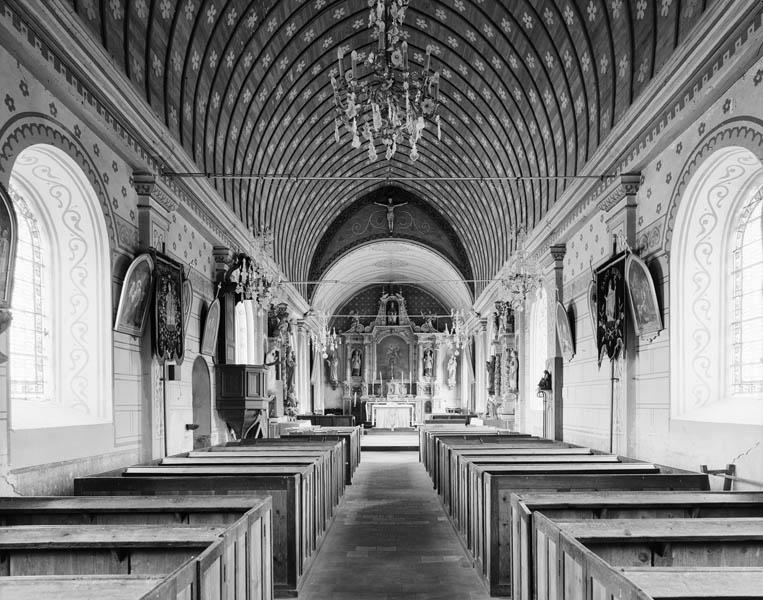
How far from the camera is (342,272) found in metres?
26.2

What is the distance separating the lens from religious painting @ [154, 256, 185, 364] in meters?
8.69

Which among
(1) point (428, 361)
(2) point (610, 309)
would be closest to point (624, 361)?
(2) point (610, 309)

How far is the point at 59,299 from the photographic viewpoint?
24.2 ft

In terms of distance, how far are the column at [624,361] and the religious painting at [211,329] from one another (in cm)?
600

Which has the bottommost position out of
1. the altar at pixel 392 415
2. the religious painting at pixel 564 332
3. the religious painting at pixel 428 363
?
the altar at pixel 392 415

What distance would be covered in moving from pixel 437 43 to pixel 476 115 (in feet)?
6.58

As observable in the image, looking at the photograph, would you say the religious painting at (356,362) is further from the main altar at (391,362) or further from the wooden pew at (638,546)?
the wooden pew at (638,546)

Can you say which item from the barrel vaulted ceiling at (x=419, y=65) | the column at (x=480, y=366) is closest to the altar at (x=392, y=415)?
the column at (x=480, y=366)

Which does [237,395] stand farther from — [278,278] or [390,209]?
[390,209]

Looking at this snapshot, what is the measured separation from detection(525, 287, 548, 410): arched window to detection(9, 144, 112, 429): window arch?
9.39 metres

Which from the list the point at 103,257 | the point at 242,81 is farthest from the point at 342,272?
the point at 103,257

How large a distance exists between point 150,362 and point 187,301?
1713 mm

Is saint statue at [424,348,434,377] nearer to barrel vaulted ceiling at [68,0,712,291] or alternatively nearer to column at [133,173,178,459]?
barrel vaulted ceiling at [68,0,712,291]

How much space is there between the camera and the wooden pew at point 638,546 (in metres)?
3.36
